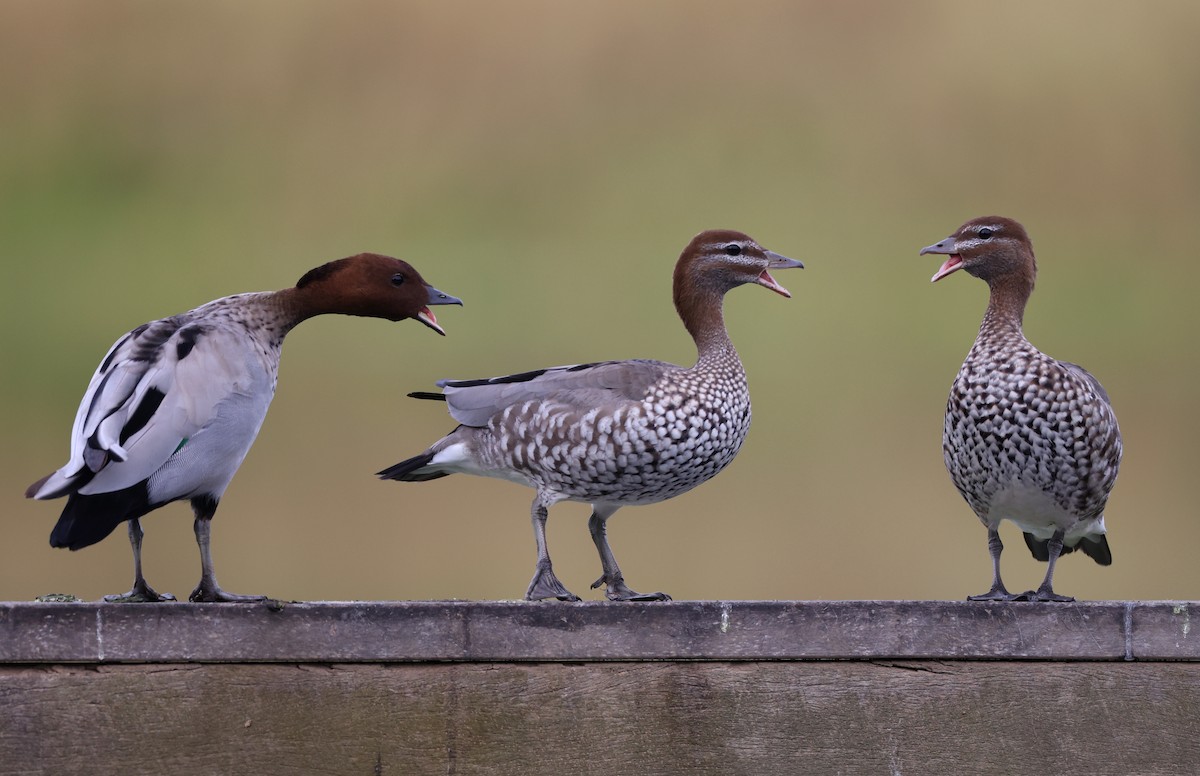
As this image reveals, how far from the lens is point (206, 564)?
4.93m

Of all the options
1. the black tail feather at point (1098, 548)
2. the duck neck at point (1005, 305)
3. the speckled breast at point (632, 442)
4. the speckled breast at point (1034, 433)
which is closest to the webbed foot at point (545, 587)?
the speckled breast at point (632, 442)

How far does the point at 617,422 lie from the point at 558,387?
367 mm

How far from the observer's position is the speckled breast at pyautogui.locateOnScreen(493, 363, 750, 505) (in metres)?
5.55

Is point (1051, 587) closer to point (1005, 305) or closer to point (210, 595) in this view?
point (1005, 305)

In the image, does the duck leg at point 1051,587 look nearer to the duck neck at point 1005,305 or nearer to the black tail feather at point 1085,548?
the black tail feather at point 1085,548

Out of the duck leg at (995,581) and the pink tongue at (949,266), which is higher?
the pink tongue at (949,266)

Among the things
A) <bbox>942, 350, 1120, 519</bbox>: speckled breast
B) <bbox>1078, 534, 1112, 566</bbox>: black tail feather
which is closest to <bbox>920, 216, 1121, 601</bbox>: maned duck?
<bbox>942, 350, 1120, 519</bbox>: speckled breast

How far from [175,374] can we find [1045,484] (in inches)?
115

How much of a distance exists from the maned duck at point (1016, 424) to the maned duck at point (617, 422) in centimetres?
A: 75

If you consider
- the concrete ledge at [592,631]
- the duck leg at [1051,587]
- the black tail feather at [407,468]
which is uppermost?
the black tail feather at [407,468]

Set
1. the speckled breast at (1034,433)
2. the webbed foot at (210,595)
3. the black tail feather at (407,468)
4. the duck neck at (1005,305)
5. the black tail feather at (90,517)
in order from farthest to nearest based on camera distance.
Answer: the black tail feather at (407,468), the duck neck at (1005,305), the speckled breast at (1034,433), the webbed foot at (210,595), the black tail feather at (90,517)

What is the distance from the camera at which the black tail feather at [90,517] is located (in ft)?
14.5

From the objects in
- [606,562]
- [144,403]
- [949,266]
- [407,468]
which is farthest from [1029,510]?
[144,403]

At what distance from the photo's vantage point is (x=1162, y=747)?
457cm
